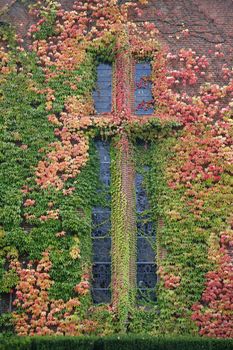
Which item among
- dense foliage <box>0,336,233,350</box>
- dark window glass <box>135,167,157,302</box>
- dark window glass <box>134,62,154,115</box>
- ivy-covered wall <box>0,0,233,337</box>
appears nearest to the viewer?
dense foliage <box>0,336,233,350</box>

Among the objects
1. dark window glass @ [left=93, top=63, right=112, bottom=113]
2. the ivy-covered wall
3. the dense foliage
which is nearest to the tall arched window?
dark window glass @ [left=93, top=63, right=112, bottom=113]

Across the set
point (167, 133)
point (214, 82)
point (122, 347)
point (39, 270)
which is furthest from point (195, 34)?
point (122, 347)

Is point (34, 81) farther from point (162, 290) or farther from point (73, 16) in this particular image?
point (162, 290)

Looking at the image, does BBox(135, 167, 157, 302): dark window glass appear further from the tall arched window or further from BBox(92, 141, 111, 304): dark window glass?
BBox(92, 141, 111, 304): dark window glass

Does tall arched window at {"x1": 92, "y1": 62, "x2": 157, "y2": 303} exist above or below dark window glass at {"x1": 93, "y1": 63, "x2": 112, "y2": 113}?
below

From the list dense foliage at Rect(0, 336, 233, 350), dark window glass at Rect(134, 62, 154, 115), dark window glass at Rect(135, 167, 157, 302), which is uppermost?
dark window glass at Rect(134, 62, 154, 115)

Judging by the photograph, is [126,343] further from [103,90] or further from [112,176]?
[103,90]

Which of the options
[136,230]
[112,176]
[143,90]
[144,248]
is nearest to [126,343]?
[144,248]

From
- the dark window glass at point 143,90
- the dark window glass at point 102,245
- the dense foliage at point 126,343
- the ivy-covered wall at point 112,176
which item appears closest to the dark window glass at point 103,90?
the ivy-covered wall at point 112,176
